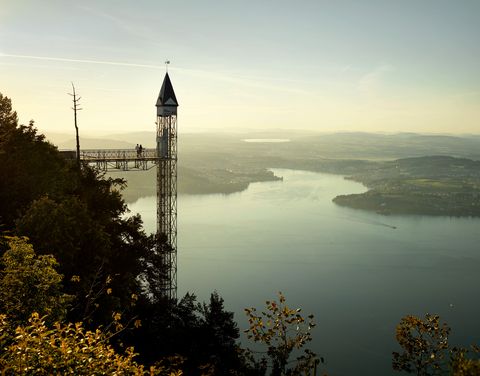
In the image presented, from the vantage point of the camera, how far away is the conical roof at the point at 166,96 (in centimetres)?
3347

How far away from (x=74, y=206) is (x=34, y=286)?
26.6ft

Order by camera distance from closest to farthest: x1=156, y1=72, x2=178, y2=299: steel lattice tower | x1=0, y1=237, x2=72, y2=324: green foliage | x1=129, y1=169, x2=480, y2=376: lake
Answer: x1=0, y1=237, x2=72, y2=324: green foliage, x1=156, y1=72, x2=178, y2=299: steel lattice tower, x1=129, y1=169, x2=480, y2=376: lake

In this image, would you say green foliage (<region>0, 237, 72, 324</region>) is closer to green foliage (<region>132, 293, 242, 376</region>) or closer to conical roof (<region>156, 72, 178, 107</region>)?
green foliage (<region>132, 293, 242, 376</region>)

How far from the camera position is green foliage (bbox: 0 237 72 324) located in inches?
381

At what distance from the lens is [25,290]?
33.0 feet

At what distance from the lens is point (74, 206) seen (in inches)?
701

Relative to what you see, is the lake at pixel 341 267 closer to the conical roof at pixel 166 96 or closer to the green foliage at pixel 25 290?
the conical roof at pixel 166 96

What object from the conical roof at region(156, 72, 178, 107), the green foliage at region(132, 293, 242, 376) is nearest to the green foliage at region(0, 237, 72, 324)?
the green foliage at region(132, 293, 242, 376)

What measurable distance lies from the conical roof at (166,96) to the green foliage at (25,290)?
79.2ft

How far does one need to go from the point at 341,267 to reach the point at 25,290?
72.7 meters

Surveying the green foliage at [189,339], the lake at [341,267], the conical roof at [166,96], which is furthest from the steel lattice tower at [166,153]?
the lake at [341,267]

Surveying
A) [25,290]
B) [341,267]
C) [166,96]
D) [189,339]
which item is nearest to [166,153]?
[166,96]

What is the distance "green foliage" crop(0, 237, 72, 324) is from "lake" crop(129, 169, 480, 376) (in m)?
39.2

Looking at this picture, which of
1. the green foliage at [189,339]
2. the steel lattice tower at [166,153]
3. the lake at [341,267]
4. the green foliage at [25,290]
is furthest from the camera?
the lake at [341,267]
